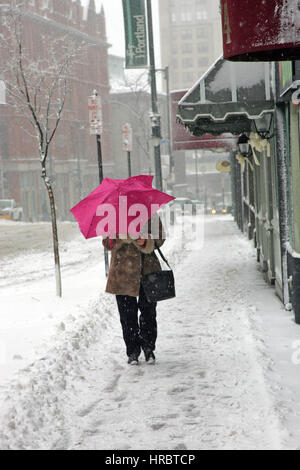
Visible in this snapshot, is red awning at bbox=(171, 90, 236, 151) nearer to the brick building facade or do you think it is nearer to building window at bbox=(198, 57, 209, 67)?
the brick building facade

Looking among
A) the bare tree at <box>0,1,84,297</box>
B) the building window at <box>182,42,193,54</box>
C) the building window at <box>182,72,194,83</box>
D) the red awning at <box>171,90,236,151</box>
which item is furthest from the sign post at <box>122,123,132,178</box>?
the building window at <box>182,42,193,54</box>

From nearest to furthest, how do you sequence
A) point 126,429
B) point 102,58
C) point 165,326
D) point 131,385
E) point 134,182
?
point 126,429
point 131,385
point 134,182
point 165,326
point 102,58

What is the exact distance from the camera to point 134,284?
659 centimetres

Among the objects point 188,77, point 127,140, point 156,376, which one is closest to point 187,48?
point 188,77

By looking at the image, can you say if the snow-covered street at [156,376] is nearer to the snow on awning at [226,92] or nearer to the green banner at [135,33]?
the snow on awning at [226,92]

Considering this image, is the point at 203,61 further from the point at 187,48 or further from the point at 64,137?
the point at 64,137

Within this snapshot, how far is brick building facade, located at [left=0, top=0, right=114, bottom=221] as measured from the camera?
51.7 meters

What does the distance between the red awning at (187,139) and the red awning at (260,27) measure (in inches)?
415

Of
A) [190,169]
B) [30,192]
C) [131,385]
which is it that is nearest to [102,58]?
[30,192]

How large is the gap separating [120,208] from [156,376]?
1.72 metres

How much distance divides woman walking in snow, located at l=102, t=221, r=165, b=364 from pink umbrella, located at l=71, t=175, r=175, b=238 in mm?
172
